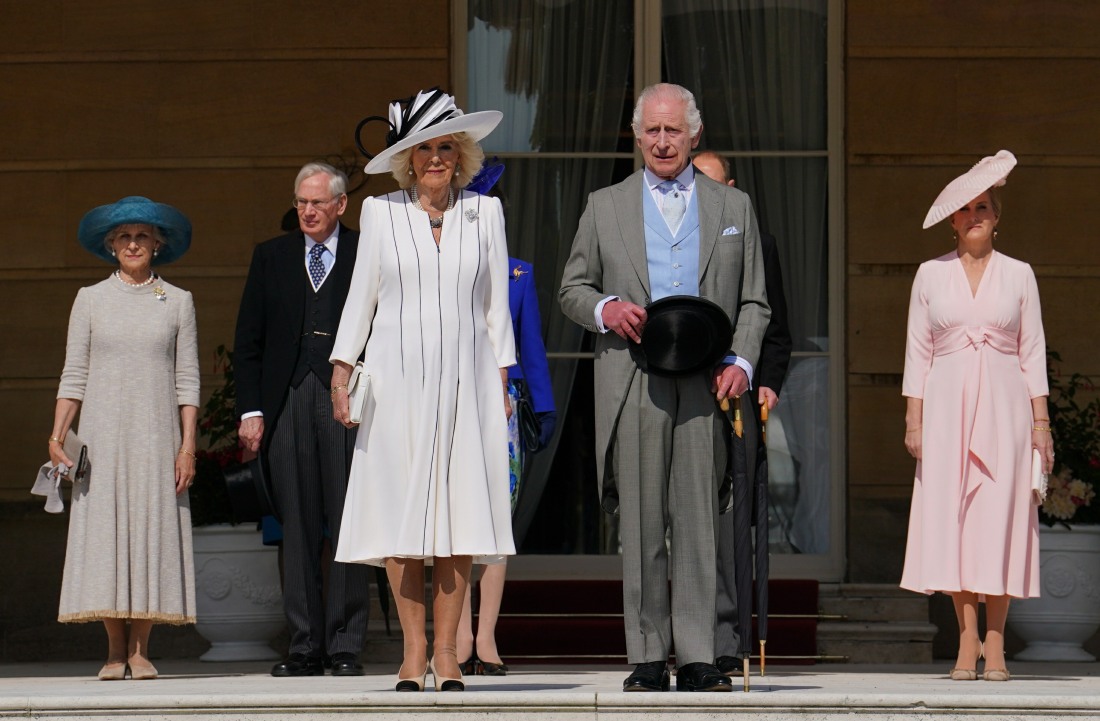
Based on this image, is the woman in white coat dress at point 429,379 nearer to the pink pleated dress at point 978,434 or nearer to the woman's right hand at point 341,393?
the woman's right hand at point 341,393

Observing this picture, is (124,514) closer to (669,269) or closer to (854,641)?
(669,269)

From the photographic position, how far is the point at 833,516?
9047 mm

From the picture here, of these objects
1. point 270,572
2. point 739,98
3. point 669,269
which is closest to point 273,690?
point 669,269

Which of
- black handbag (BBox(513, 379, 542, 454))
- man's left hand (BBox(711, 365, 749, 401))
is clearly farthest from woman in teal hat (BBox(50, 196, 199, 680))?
man's left hand (BBox(711, 365, 749, 401))

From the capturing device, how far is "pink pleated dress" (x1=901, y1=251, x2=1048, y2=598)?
22.1 ft

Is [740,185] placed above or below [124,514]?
above

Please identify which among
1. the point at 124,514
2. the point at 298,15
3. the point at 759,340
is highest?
the point at 298,15

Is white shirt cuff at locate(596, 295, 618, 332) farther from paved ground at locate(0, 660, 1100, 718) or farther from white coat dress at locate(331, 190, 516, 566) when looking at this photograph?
paved ground at locate(0, 660, 1100, 718)

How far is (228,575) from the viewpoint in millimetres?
8211

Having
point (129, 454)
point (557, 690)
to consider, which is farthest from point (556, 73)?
point (557, 690)

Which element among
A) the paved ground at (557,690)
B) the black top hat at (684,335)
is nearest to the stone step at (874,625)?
the paved ground at (557,690)

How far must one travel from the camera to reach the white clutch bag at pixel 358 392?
555cm

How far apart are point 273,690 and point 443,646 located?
68 cm

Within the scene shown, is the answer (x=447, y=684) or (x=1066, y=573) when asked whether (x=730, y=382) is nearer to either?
(x=447, y=684)
